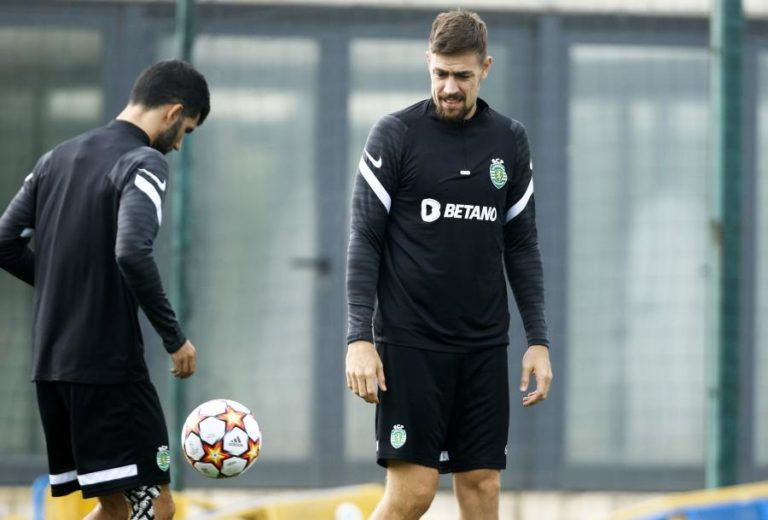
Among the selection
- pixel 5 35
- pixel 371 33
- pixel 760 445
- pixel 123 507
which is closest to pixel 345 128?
pixel 371 33

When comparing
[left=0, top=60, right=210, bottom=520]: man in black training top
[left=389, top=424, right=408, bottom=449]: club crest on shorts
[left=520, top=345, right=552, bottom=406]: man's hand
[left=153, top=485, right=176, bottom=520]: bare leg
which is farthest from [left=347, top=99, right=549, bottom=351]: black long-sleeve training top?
[left=153, top=485, right=176, bottom=520]: bare leg

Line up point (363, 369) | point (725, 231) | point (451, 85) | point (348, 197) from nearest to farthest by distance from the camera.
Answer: point (363, 369)
point (451, 85)
point (725, 231)
point (348, 197)

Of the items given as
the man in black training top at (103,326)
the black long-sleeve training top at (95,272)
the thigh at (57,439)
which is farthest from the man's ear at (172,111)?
the thigh at (57,439)

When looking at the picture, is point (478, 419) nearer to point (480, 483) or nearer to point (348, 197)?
point (480, 483)

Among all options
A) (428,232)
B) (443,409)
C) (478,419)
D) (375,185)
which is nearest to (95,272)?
(375,185)

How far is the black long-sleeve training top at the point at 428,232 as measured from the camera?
469 cm

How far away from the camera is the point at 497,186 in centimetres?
476

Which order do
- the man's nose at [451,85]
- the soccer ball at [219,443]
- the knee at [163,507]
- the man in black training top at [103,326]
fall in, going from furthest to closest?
the soccer ball at [219,443]
the knee at [163,507]
the man in black training top at [103,326]
the man's nose at [451,85]

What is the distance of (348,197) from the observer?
7.49 meters

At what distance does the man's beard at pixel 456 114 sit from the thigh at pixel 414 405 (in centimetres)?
Result: 74

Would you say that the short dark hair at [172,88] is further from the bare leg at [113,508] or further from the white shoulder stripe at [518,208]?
the bare leg at [113,508]

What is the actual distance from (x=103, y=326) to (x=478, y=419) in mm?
1218

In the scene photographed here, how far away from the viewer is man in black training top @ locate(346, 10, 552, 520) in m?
4.66

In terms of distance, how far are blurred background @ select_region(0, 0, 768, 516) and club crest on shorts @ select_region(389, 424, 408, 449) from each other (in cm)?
264
